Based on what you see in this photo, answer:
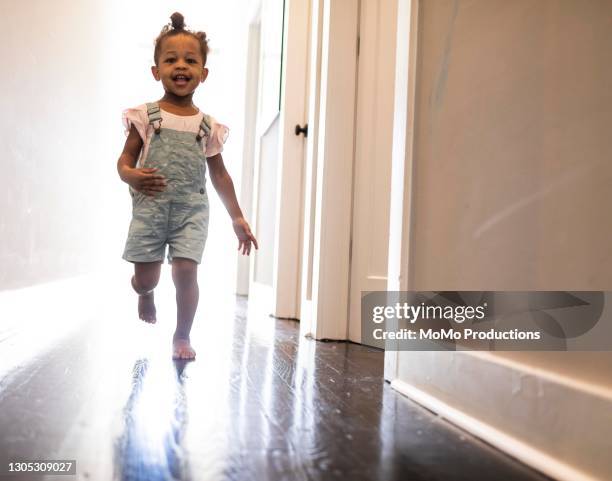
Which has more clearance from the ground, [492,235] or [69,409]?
[492,235]

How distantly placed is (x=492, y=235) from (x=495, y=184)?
0.28 feet

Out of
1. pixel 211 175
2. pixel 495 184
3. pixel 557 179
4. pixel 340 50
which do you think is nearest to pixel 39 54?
pixel 211 175

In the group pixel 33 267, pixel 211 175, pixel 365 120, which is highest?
pixel 365 120

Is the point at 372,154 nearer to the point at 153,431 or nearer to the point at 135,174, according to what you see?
the point at 135,174

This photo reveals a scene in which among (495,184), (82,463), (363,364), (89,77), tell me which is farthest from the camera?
(89,77)

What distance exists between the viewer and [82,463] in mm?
633

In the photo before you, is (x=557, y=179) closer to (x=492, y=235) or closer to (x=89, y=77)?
(x=492, y=235)

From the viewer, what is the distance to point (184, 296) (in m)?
1.45

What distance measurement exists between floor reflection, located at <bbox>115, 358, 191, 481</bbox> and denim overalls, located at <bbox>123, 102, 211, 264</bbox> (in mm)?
378

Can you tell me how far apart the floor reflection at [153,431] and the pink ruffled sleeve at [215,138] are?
63 cm

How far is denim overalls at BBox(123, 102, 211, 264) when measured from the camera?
142cm

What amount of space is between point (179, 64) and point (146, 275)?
55cm

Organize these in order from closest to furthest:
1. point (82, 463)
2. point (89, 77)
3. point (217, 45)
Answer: point (82, 463) → point (89, 77) → point (217, 45)

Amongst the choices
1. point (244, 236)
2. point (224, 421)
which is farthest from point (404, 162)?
point (224, 421)
